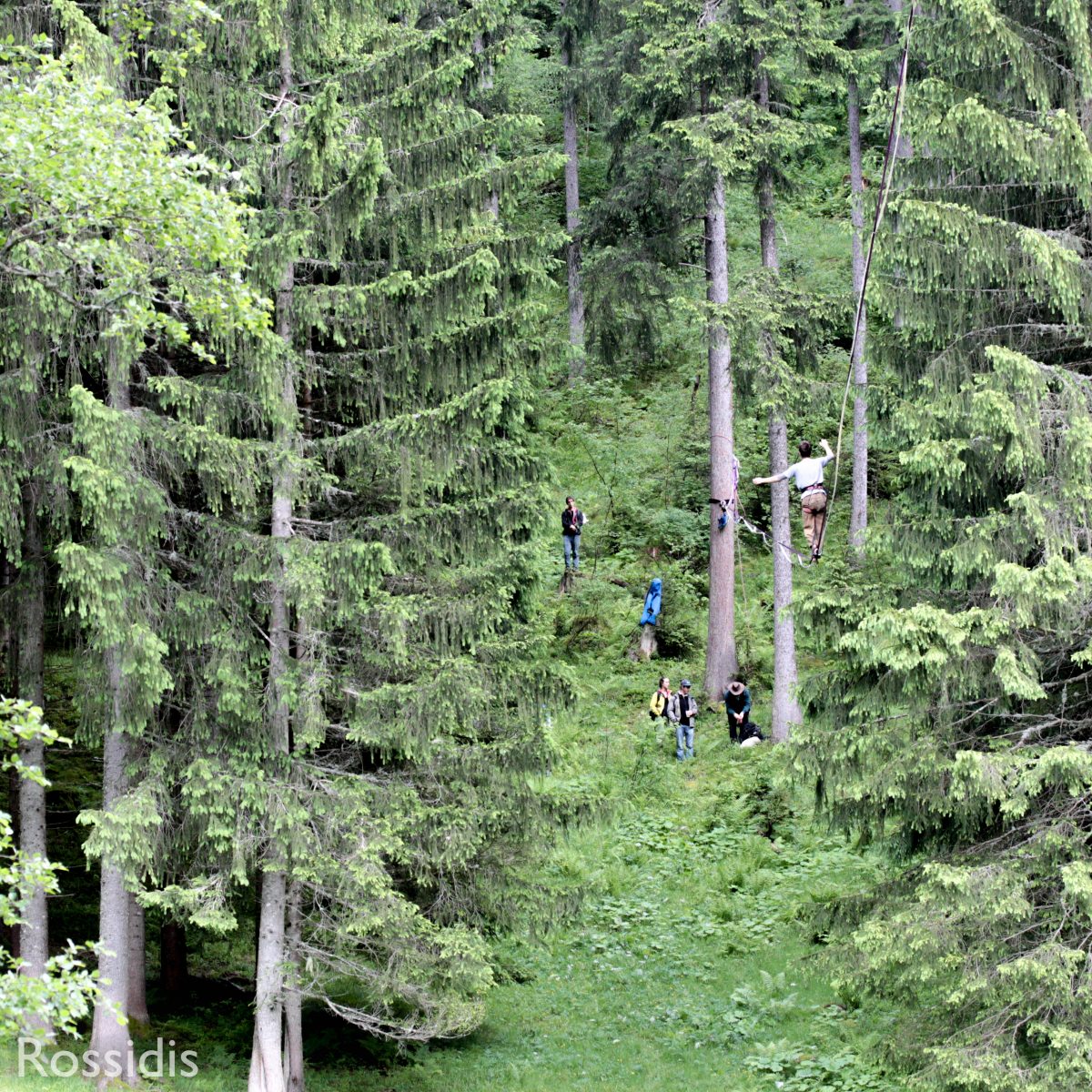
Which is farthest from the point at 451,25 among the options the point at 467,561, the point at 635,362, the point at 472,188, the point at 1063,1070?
the point at 635,362

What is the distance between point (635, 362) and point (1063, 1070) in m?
22.3

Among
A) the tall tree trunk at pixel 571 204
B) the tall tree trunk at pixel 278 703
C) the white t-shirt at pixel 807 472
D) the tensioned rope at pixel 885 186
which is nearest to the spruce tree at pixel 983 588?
the tensioned rope at pixel 885 186

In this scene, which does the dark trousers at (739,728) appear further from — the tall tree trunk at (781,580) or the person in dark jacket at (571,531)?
the person in dark jacket at (571,531)

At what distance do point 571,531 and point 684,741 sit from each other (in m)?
5.11

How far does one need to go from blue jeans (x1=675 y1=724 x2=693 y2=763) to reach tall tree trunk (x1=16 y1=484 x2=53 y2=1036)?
8782 mm

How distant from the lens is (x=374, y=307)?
11.4 metres

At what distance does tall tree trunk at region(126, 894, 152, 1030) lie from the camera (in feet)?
39.3

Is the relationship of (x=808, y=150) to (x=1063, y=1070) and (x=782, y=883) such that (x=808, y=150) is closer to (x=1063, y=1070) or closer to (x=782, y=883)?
(x=782, y=883)

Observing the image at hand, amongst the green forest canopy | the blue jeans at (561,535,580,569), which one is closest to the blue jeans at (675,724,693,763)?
the blue jeans at (561,535,580,569)

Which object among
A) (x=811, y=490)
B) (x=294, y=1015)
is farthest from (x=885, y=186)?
(x=294, y=1015)

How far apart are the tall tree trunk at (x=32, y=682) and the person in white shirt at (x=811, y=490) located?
7888 millimetres

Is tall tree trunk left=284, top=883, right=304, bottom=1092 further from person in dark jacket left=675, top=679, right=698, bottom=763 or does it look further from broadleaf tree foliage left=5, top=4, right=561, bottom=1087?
person in dark jacket left=675, top=679, right=698, bottom=763

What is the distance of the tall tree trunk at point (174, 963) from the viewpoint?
13.2 metres

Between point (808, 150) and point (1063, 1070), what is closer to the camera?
point (1063, 1070)
